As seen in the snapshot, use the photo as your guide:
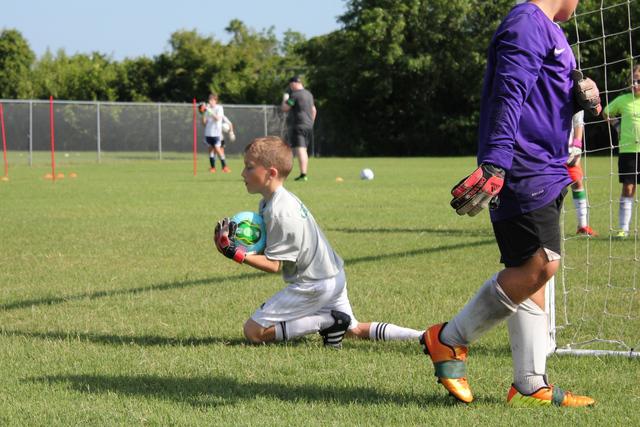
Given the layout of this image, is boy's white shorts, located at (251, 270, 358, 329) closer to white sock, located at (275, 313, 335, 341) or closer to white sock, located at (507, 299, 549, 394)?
white sock, located at (275, 313, 335, 341)

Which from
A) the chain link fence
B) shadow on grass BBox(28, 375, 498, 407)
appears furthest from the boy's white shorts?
the chain link fence

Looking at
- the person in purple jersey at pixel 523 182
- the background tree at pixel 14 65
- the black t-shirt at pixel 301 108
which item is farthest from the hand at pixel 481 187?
the background tree at pixel 14 65

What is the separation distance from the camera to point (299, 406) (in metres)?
4.11

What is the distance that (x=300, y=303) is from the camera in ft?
17.6

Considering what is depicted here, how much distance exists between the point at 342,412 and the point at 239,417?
0.44 m

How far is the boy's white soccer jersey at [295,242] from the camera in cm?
528

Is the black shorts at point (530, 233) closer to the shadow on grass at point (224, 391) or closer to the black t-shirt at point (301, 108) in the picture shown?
the shadow on grass at point (224, 391)

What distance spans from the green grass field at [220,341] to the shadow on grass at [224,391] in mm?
10

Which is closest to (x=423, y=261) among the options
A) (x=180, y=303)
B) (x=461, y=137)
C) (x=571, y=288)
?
(x=571, y=288)

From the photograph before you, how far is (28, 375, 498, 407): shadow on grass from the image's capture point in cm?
420

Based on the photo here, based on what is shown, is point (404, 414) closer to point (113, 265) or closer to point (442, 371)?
point (442, 371)

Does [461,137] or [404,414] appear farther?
[461,137]

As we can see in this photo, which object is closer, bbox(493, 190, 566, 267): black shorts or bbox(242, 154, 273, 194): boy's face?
bbox(493, 190, 566, 267): black shorts

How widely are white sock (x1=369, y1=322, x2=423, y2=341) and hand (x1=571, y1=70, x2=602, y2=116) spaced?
1.93 meters
